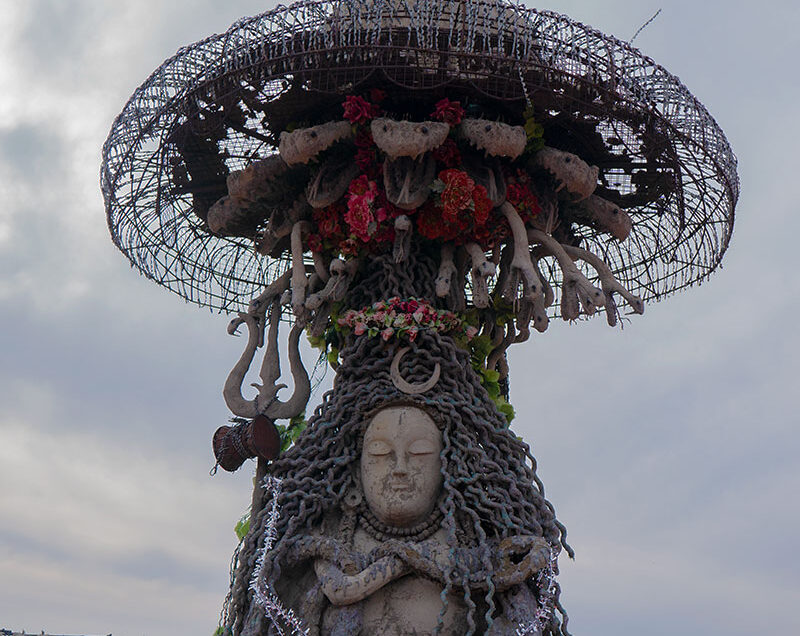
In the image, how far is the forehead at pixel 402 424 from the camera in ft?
29.3

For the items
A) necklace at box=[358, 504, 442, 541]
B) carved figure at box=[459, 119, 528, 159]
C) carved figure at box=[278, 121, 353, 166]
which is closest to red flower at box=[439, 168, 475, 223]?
carved figure at box=[459, 119, 528, 159]

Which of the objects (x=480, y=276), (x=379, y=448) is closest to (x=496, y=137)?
(x=480, y=276)

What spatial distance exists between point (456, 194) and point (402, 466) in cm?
231

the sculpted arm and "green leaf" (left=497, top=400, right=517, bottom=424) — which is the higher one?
"green leaf" (left=497, top=400, right=517, bottom=424)

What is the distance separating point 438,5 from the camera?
9.07 metres

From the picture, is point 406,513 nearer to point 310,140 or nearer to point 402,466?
point 402,466

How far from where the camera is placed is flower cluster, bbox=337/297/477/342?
9.21 m

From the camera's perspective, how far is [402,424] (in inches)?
352

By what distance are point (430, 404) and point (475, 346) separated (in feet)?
3.38

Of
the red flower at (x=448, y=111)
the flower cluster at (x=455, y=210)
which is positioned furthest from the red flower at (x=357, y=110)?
the flower cluster at (x=455, y=210)

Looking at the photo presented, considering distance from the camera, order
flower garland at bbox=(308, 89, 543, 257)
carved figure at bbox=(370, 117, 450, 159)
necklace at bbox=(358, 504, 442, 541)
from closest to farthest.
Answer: necklace at bbox=(358, 504, 442, 541) < carved figure at bbox=(370, 117, 450, 159) < flower garland at bbox=(308, 89, 543, 257)

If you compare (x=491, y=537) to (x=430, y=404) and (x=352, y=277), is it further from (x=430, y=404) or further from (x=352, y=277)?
(x=352, y=277)

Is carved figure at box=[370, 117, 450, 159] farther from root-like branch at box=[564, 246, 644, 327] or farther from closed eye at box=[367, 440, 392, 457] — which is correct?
closed eye at box=[367, 440, 392, 457]

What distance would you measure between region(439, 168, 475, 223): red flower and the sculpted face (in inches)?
66.7
